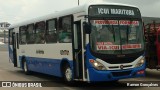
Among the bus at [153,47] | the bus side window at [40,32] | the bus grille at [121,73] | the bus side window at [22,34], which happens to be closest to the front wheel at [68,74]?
the bus grille at [121,73]

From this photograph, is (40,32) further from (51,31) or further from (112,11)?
(112,11)

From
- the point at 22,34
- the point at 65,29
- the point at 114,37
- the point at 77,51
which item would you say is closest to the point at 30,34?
the point at 22,34

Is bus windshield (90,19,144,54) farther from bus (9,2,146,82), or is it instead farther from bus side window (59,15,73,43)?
bus side window (59,15,73,43)

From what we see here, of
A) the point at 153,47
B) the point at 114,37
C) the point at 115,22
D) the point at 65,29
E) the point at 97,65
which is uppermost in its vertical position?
the point at 115,22

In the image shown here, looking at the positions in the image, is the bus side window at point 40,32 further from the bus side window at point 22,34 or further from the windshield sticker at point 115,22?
the windshield sticker at point 115,22

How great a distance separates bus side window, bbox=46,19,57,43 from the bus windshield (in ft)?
11.1

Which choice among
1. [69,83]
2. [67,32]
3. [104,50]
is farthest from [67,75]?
[104,50]

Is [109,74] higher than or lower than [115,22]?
lower

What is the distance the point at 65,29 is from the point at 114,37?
2530 millimetres

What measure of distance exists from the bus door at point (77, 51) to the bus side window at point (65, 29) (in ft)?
1.55

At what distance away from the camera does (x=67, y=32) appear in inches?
549

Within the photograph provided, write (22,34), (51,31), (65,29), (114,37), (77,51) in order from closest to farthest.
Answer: (114,37) < (77,51) < (65,29) < (51,31) < (22,34)

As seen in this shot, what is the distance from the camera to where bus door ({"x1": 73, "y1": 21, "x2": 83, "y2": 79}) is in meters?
12.7

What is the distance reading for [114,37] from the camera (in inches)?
484
